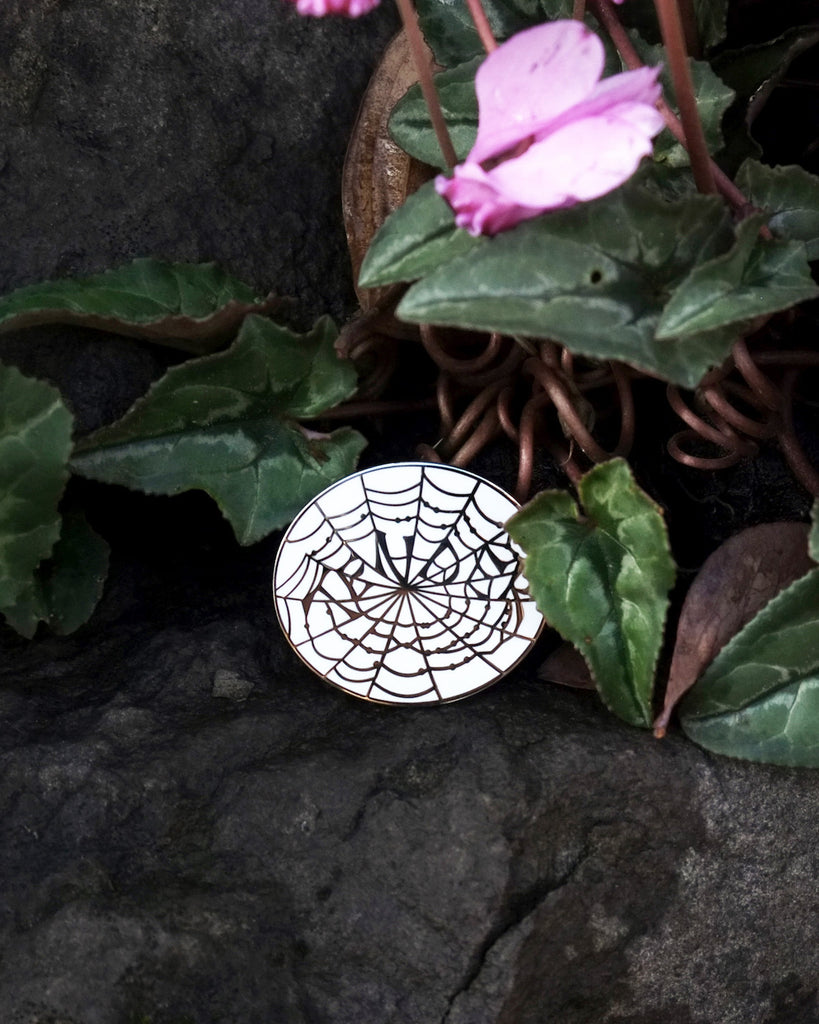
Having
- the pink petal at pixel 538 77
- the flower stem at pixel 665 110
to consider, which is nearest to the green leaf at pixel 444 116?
the flower stem at pixel 665 110

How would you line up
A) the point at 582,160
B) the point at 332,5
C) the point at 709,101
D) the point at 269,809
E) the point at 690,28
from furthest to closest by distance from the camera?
1. the point at 690,28
2. the point at 709,101
3. the point at 269,809
4. the point at 332,5
5. the point at 582,160

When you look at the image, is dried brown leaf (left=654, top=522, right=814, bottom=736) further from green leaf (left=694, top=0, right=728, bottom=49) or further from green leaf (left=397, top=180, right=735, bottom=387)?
green leaf (left=694, top=0, right=728, bottom=49)

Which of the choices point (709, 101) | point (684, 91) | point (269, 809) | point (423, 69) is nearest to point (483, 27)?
point (423, 69)

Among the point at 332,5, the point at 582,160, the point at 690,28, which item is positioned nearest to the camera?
the point at 582,160

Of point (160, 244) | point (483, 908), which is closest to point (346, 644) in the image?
point (483, 908)

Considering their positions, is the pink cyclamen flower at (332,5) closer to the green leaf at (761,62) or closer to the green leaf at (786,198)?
the green leaf at (786,198)

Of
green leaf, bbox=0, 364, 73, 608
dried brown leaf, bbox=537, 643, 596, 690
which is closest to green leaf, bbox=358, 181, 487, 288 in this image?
green leaf, bbox=0, 364, 73, 608

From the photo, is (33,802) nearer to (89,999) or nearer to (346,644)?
(89,999)

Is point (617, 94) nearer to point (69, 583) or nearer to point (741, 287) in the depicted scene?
point (741, 287)
